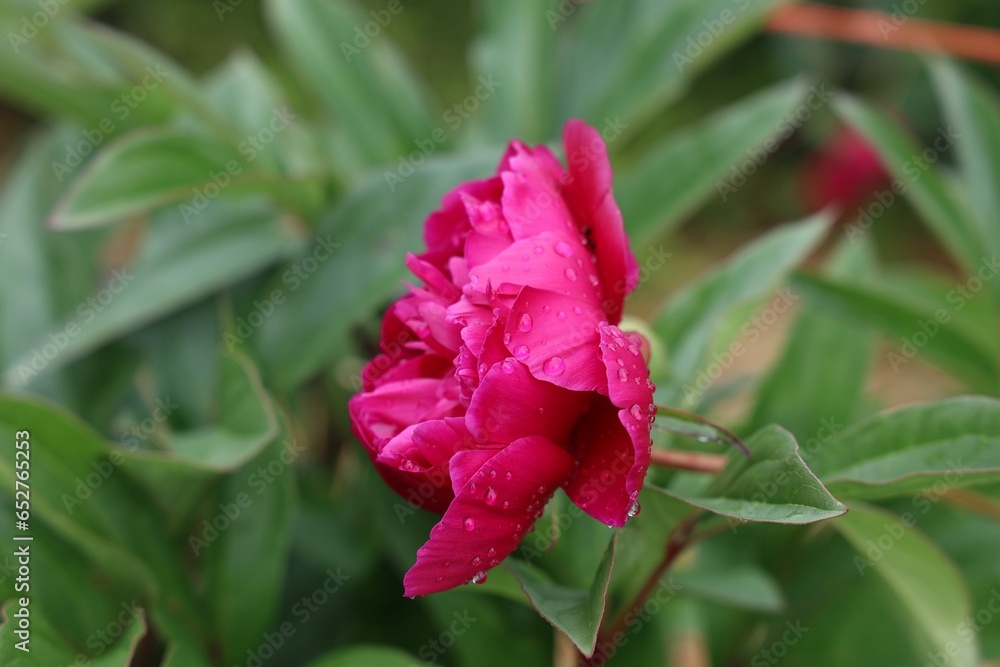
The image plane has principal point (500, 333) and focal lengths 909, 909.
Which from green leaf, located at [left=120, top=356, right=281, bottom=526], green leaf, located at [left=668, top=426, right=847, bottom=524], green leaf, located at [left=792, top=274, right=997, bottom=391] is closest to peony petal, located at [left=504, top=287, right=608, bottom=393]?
green leaf, located at [left=668, top=426, right=847, bottom=524]

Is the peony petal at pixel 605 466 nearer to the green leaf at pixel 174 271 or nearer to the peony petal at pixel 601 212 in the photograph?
the peony petal at pixel 601 212

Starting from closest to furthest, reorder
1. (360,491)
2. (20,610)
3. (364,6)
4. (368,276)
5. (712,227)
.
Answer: (20,610), (368,276), (360,491), (364,6), (712,227)

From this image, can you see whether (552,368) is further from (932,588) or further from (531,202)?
(932,588)

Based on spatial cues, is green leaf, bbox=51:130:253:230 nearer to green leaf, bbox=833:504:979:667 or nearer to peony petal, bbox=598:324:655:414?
peony petal, bbox=598:324:655:414

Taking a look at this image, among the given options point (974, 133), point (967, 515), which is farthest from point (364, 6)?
point (967, 515)

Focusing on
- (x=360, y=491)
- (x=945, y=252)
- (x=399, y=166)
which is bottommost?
(x=945, y=252)

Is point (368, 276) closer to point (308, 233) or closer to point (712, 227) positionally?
point (308, 233)

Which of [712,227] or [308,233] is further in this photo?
[712,227]
